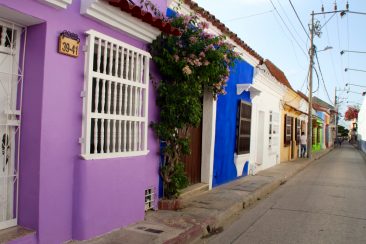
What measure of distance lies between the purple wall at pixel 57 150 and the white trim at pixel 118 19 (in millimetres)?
110

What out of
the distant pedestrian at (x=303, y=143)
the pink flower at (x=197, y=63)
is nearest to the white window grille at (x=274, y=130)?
the distant pedestrian at (x=303, y=143)

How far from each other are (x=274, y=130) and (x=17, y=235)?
43.4 feet

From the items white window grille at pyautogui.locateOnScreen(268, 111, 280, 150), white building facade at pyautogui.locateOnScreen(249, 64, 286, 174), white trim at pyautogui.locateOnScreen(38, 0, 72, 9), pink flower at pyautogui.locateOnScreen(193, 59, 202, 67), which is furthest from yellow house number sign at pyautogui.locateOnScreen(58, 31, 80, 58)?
white window grille at pyautogui.locateOnScreen(268, 111, 280, 150)

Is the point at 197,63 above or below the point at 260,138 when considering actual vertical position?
above

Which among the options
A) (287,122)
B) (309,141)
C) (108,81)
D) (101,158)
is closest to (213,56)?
(108,81)

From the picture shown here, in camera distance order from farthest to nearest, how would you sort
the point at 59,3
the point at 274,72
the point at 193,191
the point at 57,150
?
the point at 274,72, the point at 193,191, the point at 57,150, the point at 59,3

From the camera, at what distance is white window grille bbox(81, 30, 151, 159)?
4.72 meters

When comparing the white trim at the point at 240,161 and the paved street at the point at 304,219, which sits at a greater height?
the white trim at the point at 240,161

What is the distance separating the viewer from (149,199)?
640 centimetres

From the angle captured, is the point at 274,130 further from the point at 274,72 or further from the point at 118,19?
the point at 118,19

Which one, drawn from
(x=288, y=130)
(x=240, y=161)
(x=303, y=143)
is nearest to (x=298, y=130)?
(x=303, y=143)

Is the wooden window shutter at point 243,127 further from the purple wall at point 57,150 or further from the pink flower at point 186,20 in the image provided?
the purple wall at point 57,150

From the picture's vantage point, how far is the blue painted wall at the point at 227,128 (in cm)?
941

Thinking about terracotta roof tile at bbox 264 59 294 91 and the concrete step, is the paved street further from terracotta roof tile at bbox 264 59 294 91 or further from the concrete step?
terracotta roof tile at bbox 264 59 294 91
